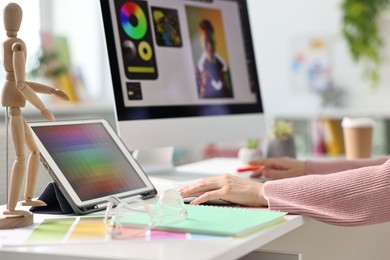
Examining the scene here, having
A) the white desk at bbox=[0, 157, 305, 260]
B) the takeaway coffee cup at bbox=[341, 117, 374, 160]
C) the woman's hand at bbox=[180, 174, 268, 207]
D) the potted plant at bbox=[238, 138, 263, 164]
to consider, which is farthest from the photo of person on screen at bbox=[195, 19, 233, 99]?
the white desk at bbox=[0, 157, 305, 260]

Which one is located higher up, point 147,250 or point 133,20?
point 133,20

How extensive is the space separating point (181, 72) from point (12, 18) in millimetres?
706

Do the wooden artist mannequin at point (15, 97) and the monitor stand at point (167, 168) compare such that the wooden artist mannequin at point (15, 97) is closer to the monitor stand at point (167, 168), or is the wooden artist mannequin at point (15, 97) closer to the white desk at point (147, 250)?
the white desk at point (147, 250)

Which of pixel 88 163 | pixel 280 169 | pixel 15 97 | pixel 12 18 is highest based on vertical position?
pixel 12 18

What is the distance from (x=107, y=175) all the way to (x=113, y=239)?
0.31 m

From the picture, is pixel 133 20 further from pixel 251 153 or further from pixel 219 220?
pixel 219 220

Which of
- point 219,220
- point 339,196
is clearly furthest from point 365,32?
point 219,220

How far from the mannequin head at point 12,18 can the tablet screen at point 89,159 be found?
7.6 inches

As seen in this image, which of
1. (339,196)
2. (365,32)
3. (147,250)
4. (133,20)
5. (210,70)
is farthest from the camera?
(365,32)

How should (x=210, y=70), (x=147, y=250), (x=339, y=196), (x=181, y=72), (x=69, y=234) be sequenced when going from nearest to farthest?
(x=147, y=250), (x=69, y=234), (x=339, y=196), (x=181, y=72), (x=210, y=70)

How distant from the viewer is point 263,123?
195 cm

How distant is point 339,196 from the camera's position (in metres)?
1.10

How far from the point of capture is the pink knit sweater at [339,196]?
3.57 feet

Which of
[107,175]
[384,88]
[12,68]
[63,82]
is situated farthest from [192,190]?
[384,88]
